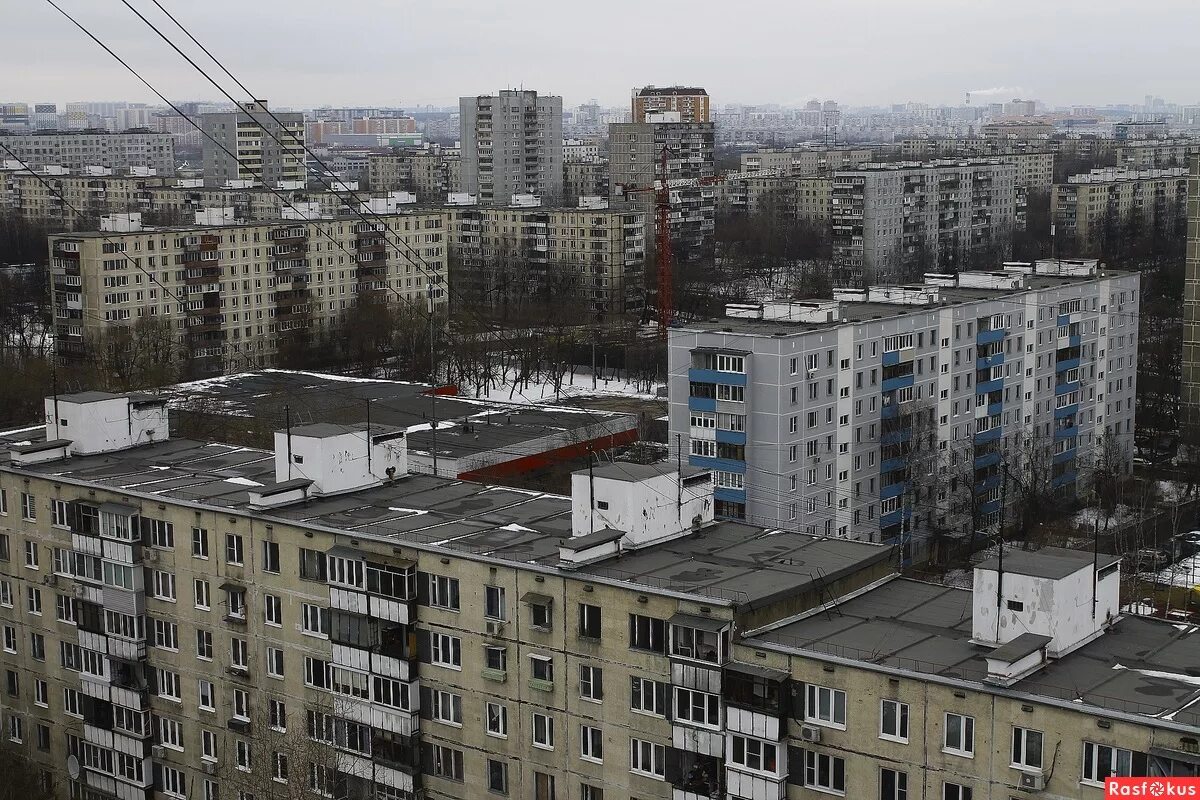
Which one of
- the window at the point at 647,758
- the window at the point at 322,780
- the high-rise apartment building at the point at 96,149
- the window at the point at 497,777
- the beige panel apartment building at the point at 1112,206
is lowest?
the window at the point at 322,780

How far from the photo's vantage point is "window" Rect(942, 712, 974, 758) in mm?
8570

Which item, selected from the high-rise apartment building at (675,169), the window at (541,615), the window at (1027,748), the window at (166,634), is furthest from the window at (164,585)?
the high-rise apartment building at (675,169)

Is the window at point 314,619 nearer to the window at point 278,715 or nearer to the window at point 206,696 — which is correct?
the window at point 278,715

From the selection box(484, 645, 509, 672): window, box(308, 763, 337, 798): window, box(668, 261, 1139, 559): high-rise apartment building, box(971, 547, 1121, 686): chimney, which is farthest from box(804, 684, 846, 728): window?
box(668, 261, 1139, 559): high-rise apartment building

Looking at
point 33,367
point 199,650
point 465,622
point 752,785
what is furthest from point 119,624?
point 33,367

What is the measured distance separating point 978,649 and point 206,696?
6.25 m

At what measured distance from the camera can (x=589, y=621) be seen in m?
10.2

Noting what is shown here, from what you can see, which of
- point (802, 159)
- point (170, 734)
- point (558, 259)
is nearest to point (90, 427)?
point (170, 734)

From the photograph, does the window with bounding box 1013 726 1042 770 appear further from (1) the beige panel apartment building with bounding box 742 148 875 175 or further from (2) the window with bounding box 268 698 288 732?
(1) the beige panel apartment building with bounding box 742 148 875 175

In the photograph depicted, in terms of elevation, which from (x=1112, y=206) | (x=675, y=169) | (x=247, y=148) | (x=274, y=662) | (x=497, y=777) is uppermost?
(x=247, y=148)

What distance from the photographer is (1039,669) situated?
887 centimetres

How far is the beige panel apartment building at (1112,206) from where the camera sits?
2239 inches

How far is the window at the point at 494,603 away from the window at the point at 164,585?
3178mm

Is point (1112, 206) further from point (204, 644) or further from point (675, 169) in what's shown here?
point (204, 644)
